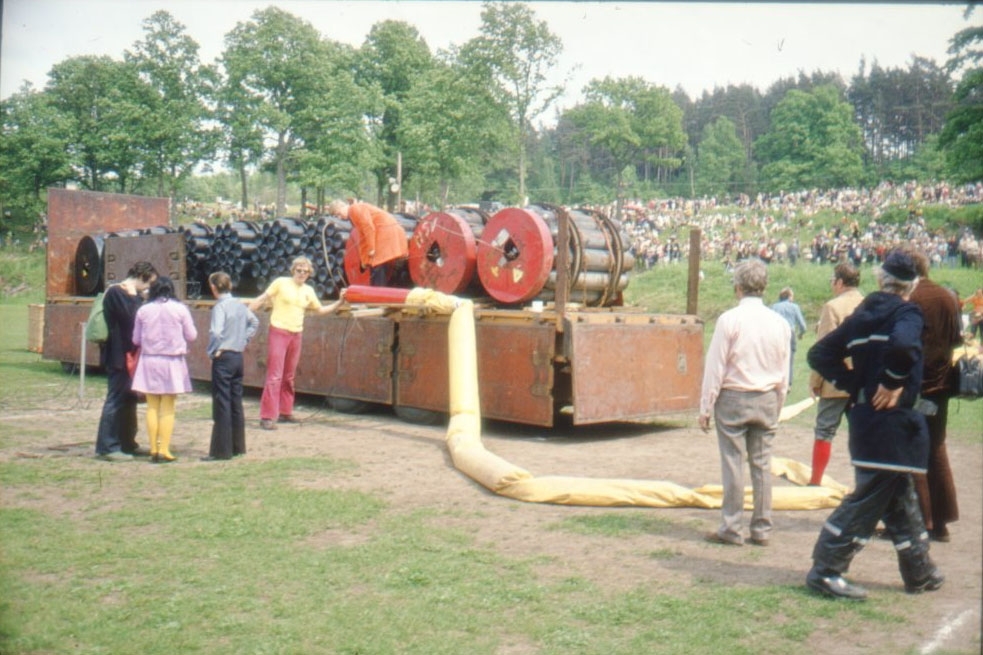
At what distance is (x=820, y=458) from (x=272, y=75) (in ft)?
31.2

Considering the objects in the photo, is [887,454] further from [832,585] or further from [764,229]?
[764,229]

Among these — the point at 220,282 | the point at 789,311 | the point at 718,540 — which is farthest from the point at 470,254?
the point at 789,311

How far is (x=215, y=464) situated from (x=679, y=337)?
18.8 ft

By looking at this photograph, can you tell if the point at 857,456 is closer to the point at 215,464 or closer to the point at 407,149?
the point at 215,464

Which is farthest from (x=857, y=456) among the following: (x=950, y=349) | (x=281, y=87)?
(x=281, y=87)

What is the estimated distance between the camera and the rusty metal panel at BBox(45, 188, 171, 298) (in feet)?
59.5

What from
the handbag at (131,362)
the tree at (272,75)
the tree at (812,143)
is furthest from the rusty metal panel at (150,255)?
the tree at (812,143)

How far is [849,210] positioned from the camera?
25.9 m

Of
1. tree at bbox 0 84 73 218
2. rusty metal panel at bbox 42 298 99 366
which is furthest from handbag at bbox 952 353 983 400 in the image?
tree at bbox 0 84 73 218

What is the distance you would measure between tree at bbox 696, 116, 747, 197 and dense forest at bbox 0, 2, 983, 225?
171mm

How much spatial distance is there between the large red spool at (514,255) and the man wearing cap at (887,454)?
6.09 meters

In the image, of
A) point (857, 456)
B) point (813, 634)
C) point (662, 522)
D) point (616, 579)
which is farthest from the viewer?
point (662, 522)

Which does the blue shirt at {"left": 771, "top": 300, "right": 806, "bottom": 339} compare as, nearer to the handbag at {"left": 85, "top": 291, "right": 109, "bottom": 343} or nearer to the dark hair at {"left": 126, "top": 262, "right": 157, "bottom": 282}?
the dark hair at {"left": 126, "top": 262, "right": 157, "bottom": 282}

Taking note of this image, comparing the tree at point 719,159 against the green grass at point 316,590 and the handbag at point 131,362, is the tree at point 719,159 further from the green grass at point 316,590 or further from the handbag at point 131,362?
the green grass at point 316,590
